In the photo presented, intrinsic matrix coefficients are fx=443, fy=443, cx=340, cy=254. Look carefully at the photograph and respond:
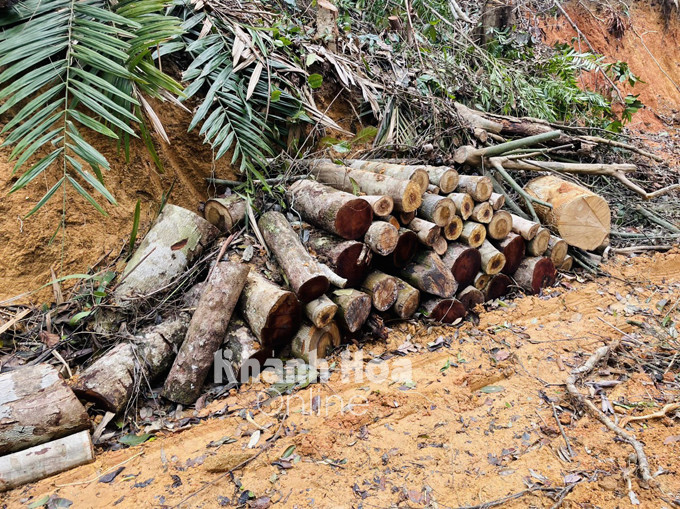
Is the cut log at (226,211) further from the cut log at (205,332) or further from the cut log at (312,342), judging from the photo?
the cut log at (312,342)

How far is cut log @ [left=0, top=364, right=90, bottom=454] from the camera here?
7.32 ft

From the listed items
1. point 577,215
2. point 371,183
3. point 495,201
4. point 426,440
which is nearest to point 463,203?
point 495,201

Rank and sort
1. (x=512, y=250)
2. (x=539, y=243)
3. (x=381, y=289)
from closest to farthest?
(x=381, y=289) → (x=512, y=250) → (x=539, y=243)

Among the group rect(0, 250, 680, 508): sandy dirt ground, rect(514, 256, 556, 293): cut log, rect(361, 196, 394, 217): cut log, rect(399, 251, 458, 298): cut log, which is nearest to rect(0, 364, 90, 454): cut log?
rect(0, 250, 680, 508): sandy dirt ground

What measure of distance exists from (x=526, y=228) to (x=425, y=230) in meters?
1.01

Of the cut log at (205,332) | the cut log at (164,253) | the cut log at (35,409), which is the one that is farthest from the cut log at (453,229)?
the cut log at (35,409)

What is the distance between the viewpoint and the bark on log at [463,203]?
11.6ft

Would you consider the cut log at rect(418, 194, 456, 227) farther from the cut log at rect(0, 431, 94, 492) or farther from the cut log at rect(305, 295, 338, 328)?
the cut log at rect(0, 431, 94, 492)

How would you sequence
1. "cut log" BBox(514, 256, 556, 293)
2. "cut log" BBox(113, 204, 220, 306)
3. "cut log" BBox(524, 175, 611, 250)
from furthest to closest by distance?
"cut log" BBox(524, 175, 611, 250) → "cut log" BBox(514, 256, 556, 293) → "cut log" BBox(113, 204, 220, 306)

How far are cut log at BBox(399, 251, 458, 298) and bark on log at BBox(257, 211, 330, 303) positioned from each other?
791 mm

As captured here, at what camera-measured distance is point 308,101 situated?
13.4 feet

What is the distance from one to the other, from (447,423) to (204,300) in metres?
1.62

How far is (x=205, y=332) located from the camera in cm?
275

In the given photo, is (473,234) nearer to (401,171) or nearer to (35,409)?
(401,171)
